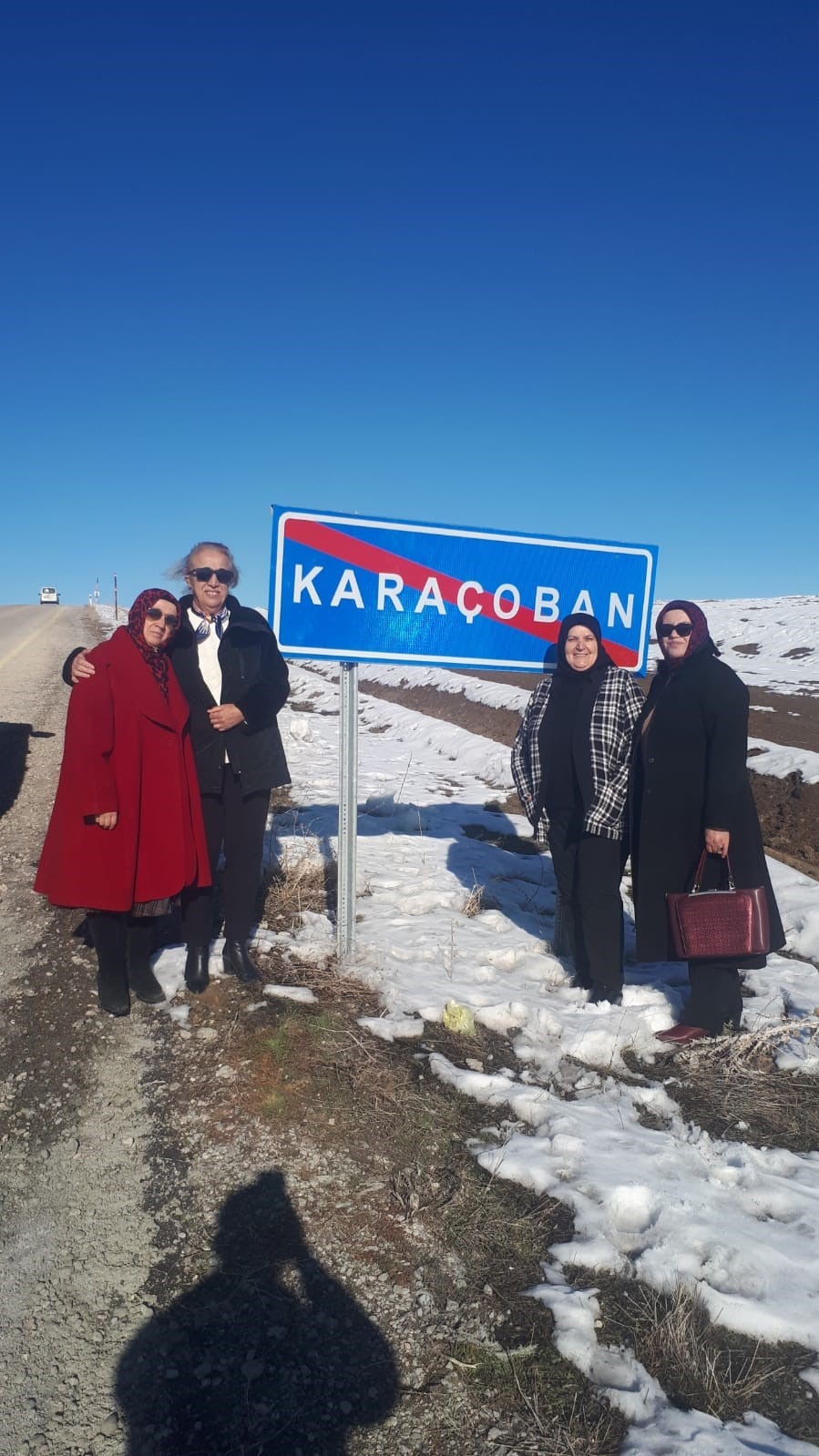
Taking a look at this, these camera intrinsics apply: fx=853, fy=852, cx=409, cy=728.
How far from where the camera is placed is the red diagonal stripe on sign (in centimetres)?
398

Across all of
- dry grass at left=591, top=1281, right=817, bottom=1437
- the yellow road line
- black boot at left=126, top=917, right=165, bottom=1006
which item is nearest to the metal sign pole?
black boot at left=126, top=917, right=165, bottom=1006

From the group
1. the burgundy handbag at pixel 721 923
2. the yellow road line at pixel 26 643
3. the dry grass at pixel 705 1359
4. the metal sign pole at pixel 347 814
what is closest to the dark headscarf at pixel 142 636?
the metal sign pole at pixel 347 814

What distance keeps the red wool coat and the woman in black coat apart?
2063mm

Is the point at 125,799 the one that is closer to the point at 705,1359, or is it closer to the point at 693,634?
the point at 693,634

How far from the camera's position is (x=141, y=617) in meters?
3.55

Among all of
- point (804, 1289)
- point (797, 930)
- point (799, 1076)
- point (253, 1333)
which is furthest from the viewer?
point (797, 930)

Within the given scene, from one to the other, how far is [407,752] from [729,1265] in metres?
8.94

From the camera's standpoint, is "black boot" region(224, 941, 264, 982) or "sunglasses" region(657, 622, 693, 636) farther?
"black boot" region(224, 941, 264, 982)

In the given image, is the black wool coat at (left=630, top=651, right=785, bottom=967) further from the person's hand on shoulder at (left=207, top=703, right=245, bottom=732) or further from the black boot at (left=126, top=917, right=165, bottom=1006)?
the black boot at (left=126, top=917, right=165, bottom=1006)

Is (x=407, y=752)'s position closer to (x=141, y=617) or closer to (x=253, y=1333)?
(x=141, y=617)

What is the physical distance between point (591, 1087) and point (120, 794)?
7.21 feet

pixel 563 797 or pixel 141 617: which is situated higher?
pixel 141 617

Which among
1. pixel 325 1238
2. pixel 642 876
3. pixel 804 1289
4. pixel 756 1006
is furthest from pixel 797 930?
pixel 325 1238

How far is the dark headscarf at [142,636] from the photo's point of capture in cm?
355
